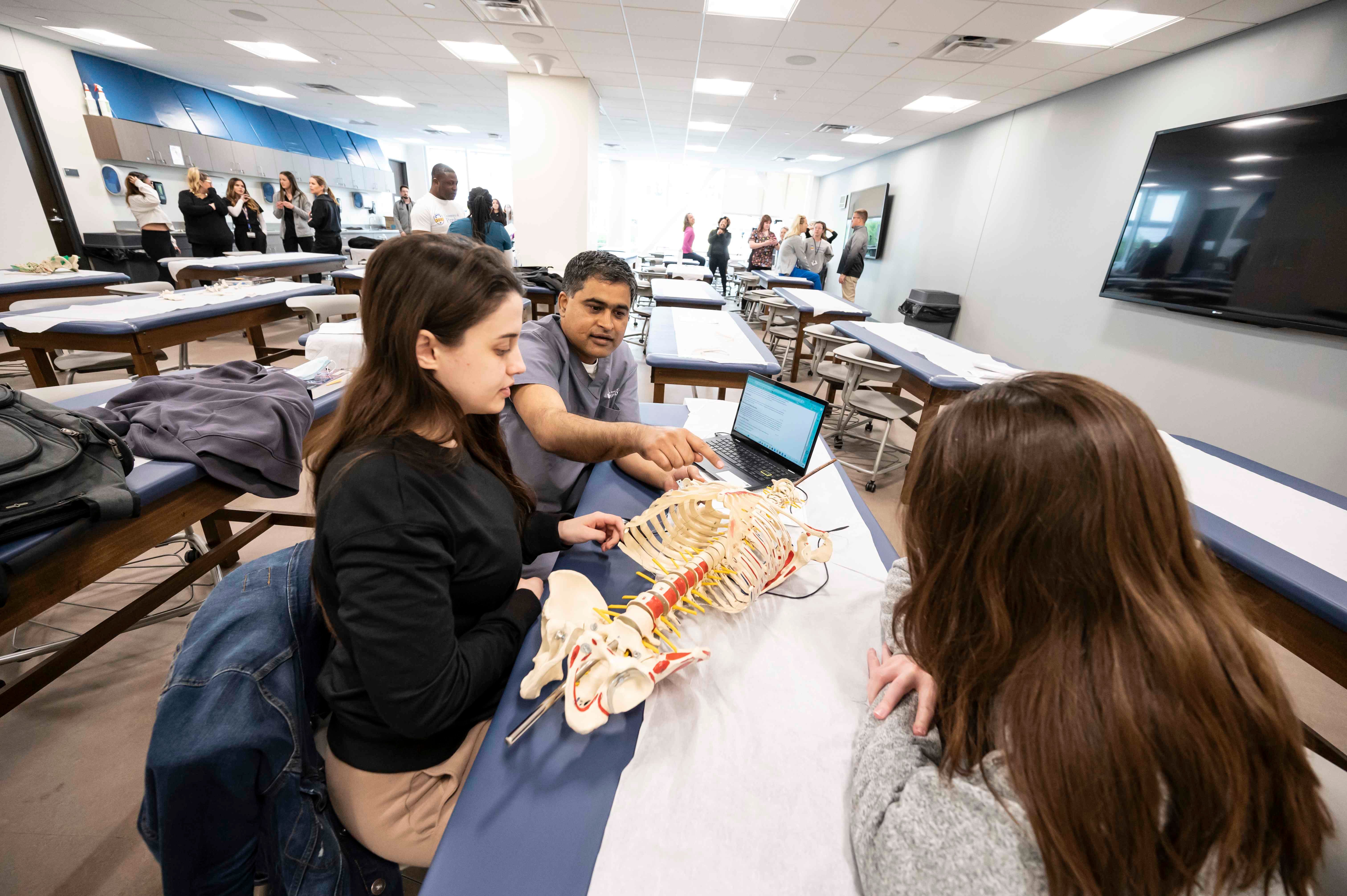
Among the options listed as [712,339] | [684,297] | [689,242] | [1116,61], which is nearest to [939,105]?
[1116,61]

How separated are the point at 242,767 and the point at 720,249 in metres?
9.99

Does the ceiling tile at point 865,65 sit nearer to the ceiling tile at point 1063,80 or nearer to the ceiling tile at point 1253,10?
the ceiling tile at point 1063,80

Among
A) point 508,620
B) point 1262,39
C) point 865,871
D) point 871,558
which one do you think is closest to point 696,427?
point 871,558

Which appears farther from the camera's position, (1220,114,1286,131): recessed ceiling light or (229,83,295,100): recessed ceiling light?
(229,83,295,100): recessed ceiling light

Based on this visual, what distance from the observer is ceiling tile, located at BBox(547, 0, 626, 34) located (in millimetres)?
4117

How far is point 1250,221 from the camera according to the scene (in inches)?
129

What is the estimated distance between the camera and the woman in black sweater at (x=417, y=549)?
2.45 feet

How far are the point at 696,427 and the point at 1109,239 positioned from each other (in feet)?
15.9

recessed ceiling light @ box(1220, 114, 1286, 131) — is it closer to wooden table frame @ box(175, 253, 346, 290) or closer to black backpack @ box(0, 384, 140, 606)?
black backpack @ box(0, 384, 140, 606)

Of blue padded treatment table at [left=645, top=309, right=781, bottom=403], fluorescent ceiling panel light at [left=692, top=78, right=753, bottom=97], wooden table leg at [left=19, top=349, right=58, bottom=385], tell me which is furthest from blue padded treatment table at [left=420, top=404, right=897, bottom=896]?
fluorescent ceiling panel light at [left=692, top=78, right=753, bottom=97]

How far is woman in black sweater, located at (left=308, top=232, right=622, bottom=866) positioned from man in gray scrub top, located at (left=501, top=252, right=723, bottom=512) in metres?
0.41

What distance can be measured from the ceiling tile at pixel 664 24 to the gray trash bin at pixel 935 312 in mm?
4273

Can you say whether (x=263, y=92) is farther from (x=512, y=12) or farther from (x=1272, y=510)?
(x=1272, y=510)

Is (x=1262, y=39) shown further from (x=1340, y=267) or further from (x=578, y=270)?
(x=578, y=270)
